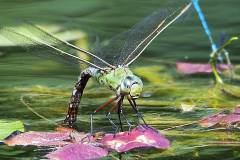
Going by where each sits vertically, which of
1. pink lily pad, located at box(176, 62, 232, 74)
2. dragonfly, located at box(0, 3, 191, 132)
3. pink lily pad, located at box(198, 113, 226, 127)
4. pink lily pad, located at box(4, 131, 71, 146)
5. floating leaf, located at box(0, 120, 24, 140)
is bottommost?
pink lily pad, located at box(198, 113, 226, 127)

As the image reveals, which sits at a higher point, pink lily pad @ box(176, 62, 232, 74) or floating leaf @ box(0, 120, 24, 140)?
pink lily pad @ box(176, 62, 232, 74)

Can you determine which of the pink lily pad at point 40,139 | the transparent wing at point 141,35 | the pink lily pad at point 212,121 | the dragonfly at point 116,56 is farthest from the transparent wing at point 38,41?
the pink lily pad at point 40,139

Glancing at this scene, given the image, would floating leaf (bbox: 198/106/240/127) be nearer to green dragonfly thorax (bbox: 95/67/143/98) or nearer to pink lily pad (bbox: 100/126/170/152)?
green dragonfly thorax (bbox: 95/67/143/98)

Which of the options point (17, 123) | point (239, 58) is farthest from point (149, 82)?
point (17, 123)

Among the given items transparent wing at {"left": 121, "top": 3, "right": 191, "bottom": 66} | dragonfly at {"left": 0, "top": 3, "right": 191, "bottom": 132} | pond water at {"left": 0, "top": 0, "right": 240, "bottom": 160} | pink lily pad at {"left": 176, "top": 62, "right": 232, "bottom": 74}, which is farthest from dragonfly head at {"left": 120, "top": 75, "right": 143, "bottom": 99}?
pink lily pad at {"left": 176, "top": 62, "right": 232, "bottom": 74}

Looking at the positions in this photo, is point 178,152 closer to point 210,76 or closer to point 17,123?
point 17,123

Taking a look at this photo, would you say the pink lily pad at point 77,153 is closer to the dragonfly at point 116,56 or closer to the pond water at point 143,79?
the pond water at point 143,79

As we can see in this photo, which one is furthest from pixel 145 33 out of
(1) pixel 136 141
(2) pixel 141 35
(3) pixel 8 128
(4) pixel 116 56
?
(1) pixel 136 141
